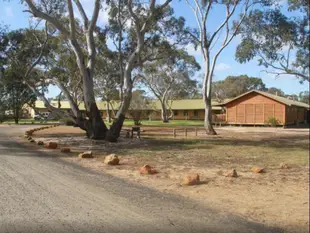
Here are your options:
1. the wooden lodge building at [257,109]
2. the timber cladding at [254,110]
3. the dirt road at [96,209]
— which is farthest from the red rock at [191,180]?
the timber cladding at [254,110]

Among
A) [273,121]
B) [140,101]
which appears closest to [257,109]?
[273,121]

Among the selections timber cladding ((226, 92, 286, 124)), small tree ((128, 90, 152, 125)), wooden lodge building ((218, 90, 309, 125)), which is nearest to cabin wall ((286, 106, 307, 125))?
wooden lodge building ((218, 90, 309, 125))

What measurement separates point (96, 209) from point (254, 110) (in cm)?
3524

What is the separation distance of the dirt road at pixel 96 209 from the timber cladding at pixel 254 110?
32310mm

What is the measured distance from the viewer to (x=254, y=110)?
3888cm

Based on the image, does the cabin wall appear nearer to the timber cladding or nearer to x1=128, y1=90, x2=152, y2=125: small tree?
the timber cladding

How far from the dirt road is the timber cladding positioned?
32.3 metres

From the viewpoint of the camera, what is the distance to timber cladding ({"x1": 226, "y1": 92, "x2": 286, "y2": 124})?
1481 inches

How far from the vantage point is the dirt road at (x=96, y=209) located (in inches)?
197

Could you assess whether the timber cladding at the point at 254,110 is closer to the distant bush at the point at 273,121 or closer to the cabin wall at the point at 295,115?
the distant bush at the point at 273,121

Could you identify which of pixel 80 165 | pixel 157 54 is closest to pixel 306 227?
pixel 80 165

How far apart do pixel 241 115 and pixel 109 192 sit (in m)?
34.4

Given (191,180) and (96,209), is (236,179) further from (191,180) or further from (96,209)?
(96,209)

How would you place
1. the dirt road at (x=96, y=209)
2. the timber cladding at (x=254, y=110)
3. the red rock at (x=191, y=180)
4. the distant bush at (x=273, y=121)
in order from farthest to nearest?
1. the timber cladding at (x=254, y=110)
2. the distant bush at (x=273, y=121)
3. the red rock at (x=191, y=180)
4. the dirt road at (x=96, y=209)
